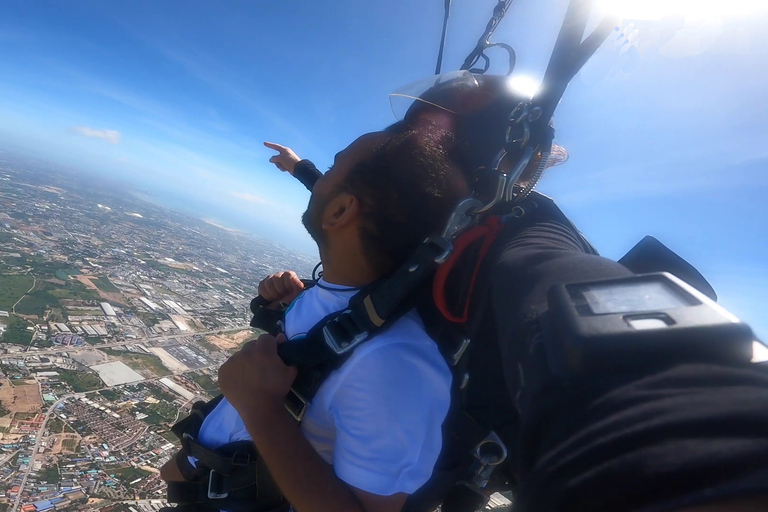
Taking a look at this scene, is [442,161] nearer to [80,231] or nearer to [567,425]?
[567,425]

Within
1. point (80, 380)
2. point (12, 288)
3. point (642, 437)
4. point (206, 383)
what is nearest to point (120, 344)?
point (80, 380)

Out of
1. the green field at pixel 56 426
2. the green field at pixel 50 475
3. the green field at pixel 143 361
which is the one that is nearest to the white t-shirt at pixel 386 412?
the green field at pixel 50 475

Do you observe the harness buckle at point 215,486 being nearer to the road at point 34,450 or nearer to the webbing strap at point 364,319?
the webbing strap at point 364,319

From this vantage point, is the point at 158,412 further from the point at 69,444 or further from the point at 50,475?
the point at 50,475

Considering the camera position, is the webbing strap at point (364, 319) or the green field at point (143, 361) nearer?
the webbing strap at point (364, 319)

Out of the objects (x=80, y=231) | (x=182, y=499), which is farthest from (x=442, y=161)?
(x=80, y=231)

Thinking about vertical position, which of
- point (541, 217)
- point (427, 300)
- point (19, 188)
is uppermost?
point (541, 217)
